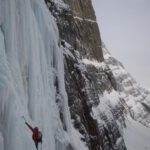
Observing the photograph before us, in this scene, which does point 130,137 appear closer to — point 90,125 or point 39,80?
point 90,125

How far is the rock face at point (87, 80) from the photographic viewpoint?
21.9m

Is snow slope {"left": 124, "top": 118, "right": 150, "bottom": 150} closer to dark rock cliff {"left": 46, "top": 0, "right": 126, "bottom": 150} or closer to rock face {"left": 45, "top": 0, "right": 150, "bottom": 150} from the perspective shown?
rock face {"left": 45, "top": 0, "right": 150, "bottom": 150}

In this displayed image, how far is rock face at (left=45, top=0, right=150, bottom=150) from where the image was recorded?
2187 centimetres

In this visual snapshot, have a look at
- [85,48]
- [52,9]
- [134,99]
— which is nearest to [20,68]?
[52,9]

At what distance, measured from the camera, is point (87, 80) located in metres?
25.5

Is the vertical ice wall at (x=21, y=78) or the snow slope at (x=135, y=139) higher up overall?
the snow slope at (x=135, y=139)

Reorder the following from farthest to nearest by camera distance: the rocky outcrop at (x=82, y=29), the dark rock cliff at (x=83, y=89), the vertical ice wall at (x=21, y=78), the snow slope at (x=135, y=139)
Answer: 1. the snow slope at (x=135, y=139)
2. the rocky outcrop at (x=82, y=29)
3. the dark rock cliff at (x=83, y=89)
4. the vertical ice wall at (x=21, y=78)

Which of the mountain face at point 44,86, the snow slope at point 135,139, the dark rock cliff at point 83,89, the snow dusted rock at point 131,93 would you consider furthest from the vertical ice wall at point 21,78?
the snow dusted rock at point 131,93

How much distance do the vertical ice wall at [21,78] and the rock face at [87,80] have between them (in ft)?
33.9

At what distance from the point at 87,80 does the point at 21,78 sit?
685 inches

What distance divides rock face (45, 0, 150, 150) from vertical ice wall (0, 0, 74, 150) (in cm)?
1032

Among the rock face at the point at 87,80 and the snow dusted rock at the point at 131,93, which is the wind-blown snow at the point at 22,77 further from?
the snow dusted rock at the point at 131,93

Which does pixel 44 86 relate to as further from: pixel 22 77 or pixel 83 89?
pixel 83 89

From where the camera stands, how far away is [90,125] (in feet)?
77.8
